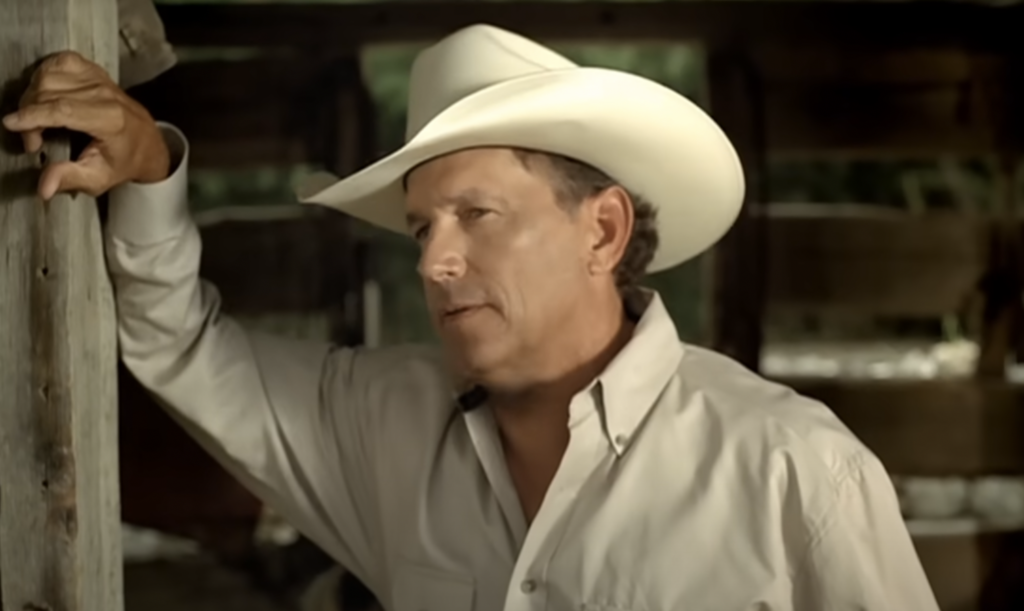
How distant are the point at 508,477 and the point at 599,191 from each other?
42cm

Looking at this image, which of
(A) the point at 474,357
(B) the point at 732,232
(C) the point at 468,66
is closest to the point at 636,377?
(A) the point at 474,357

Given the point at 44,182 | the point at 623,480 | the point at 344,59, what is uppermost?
the point at 344,59

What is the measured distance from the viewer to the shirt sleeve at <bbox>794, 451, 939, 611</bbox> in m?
1.49

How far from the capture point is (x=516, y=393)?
1.71 meters

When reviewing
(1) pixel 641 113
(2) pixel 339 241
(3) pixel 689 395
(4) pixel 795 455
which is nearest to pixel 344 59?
(2) pixel 339 241

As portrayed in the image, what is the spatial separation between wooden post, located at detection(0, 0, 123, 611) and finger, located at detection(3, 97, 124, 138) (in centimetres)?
4

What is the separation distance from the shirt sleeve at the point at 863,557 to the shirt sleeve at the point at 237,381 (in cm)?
70

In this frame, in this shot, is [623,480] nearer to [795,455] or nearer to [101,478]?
[795,455]

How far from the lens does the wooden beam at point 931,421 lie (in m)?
2.35

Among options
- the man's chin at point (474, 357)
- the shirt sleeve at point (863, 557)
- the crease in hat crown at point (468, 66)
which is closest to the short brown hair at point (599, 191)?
the crease in hat crown at point (468, 66)

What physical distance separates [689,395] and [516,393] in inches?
9.5

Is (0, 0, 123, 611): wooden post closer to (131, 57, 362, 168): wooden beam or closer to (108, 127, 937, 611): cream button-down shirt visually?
(108, 127, 937, 611): cream button-down shirt

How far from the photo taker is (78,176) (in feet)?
4.49

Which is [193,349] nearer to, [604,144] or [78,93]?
[78,93]
